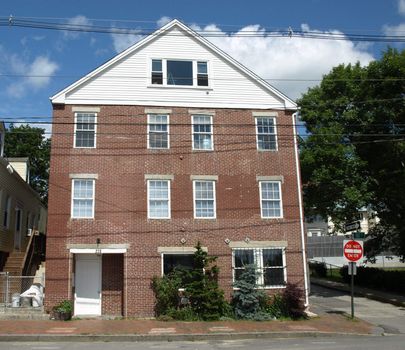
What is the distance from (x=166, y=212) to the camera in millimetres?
21859

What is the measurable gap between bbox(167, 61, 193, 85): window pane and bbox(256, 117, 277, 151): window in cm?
382

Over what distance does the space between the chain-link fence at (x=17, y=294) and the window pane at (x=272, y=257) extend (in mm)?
9725

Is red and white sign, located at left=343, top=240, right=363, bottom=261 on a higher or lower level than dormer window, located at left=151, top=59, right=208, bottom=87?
lower

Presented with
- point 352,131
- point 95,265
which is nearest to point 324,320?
point 95,265

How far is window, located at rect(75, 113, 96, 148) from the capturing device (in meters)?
22.1

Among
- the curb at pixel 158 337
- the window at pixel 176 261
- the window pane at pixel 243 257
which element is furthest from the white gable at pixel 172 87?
the curb at pixel 158 337

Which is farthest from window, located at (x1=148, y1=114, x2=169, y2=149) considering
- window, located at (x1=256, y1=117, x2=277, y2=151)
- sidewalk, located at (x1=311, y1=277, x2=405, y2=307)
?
sidewalk, located at (x1=311, y1=277, x2=405, y2=307)

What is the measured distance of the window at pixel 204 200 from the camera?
72.5ft

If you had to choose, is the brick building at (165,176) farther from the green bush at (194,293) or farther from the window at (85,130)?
the green bush at (194,293)

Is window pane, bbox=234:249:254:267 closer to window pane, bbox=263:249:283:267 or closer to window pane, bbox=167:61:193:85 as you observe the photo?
window pane, bbox=263:249:283:267

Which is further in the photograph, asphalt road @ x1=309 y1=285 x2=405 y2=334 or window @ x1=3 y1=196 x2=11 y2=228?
window @ x1=3 y1=196 x2=11 y2=228

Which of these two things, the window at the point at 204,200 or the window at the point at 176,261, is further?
the window at the point at 204,200

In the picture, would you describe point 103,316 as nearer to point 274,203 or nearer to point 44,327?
point 44,327

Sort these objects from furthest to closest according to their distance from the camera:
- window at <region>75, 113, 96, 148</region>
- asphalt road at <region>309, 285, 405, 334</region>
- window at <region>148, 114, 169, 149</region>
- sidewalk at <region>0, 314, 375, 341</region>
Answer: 1. window at <region>148, 114, 169, 149</region>
2. window at <region>75, 113, 96, 148</region>
3. asphalt road at <region>309, 285, 405, 334</region>
4. sidewalk at <region>0, 314, 375, 341</region>
